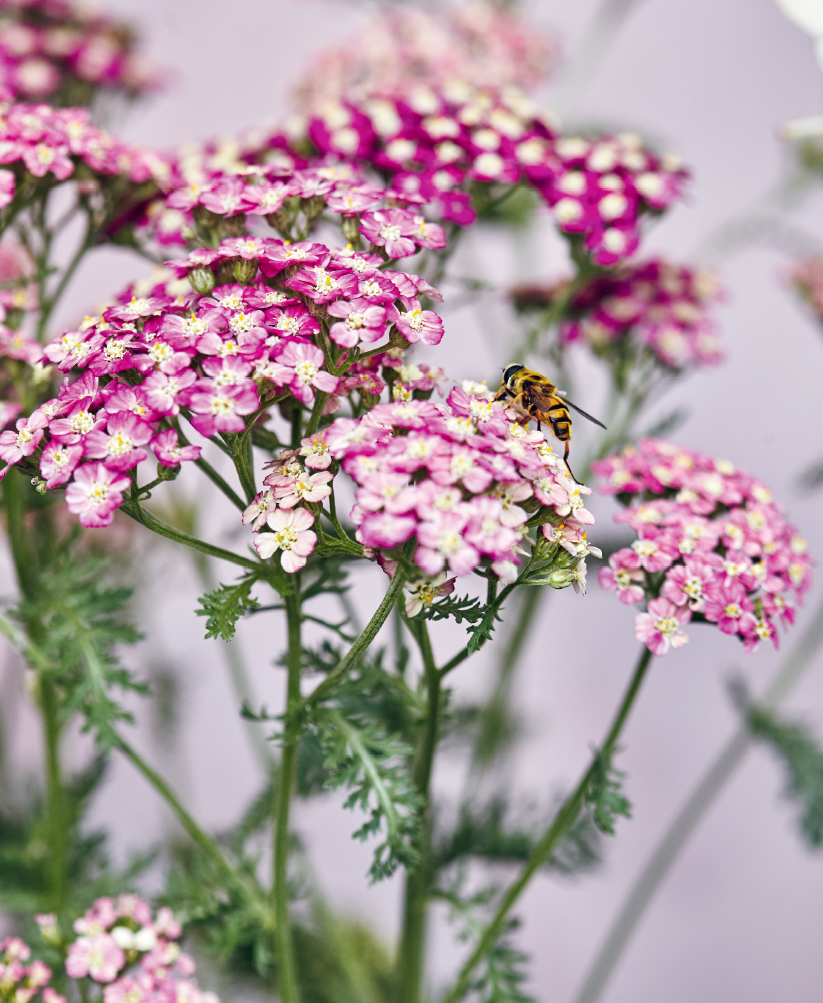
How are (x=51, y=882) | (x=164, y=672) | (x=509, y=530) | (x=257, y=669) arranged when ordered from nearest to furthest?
(x=509, y=530), (x=51, y=882), (x=164, y=672), (x=257, y=669)

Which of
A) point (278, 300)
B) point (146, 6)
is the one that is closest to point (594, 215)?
point (278, 300)

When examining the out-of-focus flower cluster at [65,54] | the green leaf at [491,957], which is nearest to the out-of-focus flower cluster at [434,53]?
the out-of-focus flower cluster at [65,54]

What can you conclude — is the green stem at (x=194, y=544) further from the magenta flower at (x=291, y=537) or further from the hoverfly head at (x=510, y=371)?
the hoverfly head at (x=510, y=371)

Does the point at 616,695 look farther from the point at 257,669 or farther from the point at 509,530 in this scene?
the point at 509,530

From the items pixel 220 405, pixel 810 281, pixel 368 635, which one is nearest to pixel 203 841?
pixel 368 635

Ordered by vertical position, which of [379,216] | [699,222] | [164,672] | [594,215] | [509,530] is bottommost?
[164,672]

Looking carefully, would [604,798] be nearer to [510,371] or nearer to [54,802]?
[510,371]

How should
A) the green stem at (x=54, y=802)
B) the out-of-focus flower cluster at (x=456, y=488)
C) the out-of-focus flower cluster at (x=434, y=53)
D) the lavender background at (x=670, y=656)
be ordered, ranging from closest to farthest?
the out-of-focus flower cluster at (x=456, y=488), the green stem at (x=54, y=802), the out-of-focus flower cluster at (x=434, y=53), the lavender background at (x=670, y=656)

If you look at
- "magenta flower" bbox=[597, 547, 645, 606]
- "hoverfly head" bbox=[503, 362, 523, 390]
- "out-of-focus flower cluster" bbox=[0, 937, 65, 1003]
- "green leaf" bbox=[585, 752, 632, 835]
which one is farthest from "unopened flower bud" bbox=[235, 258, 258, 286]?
"out-of-focus flower cluster" bbox=[0, 937, 65, 1003]
